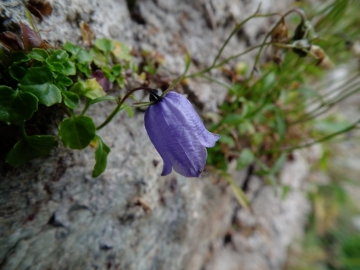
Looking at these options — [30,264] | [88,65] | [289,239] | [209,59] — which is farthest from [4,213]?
[289,239]

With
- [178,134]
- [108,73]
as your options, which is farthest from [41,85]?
[178,134]

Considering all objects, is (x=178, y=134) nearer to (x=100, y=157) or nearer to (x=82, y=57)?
(x=100, y=157)

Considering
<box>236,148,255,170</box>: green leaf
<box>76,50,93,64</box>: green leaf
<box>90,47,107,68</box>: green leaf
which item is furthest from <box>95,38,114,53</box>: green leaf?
<box>236,148,255,170</box>: green leaf

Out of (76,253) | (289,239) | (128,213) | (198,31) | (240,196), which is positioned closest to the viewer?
(76,253)

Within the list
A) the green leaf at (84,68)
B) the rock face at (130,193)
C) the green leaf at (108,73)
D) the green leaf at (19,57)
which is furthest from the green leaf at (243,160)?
the green leaf at (19,57)

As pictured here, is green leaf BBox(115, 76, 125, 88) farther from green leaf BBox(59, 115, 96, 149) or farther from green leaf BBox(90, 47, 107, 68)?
green leaf BBox(59, 115, 96, 149)

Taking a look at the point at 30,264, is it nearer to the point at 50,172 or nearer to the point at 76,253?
the point at 76,253
